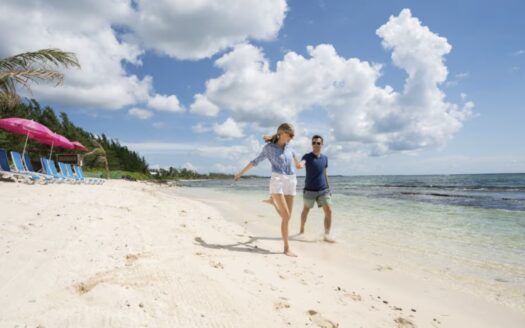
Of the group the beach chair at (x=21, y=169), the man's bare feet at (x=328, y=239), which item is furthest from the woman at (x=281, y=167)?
the beach chair at (x=21, y=169)

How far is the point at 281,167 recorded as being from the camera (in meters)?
5.08

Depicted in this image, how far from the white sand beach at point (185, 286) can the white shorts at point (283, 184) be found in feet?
3.52

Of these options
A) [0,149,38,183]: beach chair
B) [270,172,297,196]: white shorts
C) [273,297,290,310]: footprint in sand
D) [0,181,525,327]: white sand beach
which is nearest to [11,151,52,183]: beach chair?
[0,149,38,183]: beach chair

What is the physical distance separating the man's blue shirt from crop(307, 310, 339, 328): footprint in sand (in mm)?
4139

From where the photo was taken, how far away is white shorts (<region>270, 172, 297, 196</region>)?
5020 mm

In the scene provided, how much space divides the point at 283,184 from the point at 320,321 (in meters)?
2.71

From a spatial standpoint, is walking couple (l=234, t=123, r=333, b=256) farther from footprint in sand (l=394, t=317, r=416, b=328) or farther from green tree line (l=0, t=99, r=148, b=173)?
green tree line (l=0, t=99, r=148, b=173)

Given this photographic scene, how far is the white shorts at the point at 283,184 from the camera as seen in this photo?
502cm

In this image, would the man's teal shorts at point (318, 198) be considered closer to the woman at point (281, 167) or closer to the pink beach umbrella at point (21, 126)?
the woman at point (281, 167)

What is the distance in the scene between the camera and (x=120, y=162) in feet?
199

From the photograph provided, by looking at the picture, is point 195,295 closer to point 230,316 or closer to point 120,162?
point 230,316

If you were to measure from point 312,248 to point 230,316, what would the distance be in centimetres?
364

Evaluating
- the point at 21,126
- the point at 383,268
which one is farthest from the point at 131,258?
the point at 21,126

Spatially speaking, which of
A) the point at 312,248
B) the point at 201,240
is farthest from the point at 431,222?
the point at 201,240
